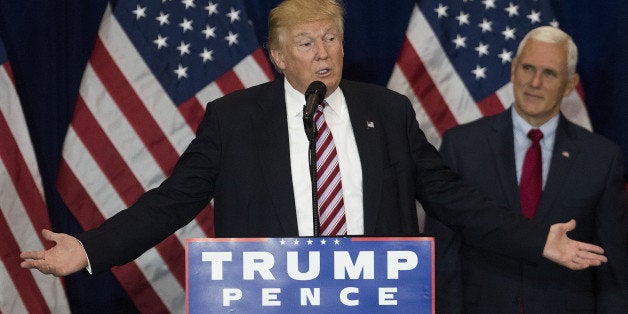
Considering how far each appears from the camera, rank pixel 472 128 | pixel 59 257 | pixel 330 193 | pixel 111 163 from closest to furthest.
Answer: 1. pixel 59 257
2. pixel 330 193
3. pixel 472 128
4. pixel 111 163

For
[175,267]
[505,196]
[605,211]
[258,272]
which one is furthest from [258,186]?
[175,267]

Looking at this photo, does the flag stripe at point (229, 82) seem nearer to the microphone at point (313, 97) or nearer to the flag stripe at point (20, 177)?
the flag stripe at point (20, 177)

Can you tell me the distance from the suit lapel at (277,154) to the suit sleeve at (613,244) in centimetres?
127

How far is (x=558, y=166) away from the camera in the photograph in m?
3.41

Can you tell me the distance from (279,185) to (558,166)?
1.25 meters

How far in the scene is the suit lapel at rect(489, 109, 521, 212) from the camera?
11.2ft

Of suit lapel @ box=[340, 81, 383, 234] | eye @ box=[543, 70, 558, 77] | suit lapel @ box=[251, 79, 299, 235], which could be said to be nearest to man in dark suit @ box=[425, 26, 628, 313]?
eye @ box=[543, 70, 558, 77]

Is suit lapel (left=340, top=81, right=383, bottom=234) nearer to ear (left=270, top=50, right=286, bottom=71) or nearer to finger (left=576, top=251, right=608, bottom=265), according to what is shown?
ear (left=270, top=50, right=286, bottom=71)

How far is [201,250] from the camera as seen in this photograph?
2084 mm

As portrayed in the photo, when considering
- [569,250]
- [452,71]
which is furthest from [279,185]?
[452,71]

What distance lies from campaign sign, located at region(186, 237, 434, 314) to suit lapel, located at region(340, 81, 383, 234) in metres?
0.45

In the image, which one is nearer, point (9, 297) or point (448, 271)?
point (448, 271)

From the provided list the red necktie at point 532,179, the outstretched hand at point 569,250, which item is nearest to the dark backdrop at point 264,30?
the red necktie at point 532,179

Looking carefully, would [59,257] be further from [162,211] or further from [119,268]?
[119,268]
